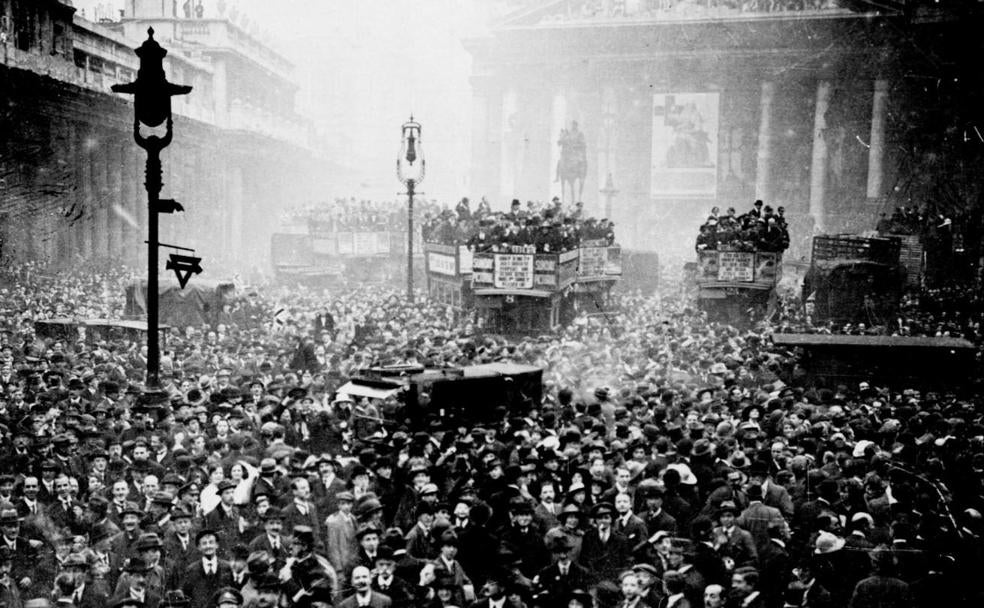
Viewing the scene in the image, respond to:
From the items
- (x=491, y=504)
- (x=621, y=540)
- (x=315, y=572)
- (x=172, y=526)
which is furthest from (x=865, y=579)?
(x=172, y=526)

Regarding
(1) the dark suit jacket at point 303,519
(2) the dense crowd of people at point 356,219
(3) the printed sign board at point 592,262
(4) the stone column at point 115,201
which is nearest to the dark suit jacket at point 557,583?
(1) the dark suit jacket at point 303,519

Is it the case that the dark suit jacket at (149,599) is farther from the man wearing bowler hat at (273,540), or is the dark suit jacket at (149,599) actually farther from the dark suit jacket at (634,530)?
the dark suit jacket at (634,530)

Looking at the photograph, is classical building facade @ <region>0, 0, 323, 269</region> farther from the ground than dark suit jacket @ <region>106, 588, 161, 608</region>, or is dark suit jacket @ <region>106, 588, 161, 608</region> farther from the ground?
classical building facade @ <region>0, 0, 323, 269</region>

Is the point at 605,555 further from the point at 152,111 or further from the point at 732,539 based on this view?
the point at 152,111

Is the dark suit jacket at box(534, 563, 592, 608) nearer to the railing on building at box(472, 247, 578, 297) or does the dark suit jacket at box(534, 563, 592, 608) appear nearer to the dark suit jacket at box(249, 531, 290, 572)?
the dark suit jacket at box(249, 531, 290, 572)

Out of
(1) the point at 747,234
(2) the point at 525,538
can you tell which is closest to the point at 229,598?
(2) the point at 525,538

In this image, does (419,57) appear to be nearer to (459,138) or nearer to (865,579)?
(459,138)

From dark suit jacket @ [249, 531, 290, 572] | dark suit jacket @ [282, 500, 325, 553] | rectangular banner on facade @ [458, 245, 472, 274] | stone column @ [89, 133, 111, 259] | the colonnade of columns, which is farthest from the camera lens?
the colonnade of columns

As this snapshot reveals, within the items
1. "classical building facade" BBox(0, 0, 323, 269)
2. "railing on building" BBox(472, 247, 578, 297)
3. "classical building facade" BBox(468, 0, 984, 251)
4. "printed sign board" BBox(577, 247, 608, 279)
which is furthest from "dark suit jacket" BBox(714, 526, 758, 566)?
"classical building facade" BBox(468, 0, 984, 251)
